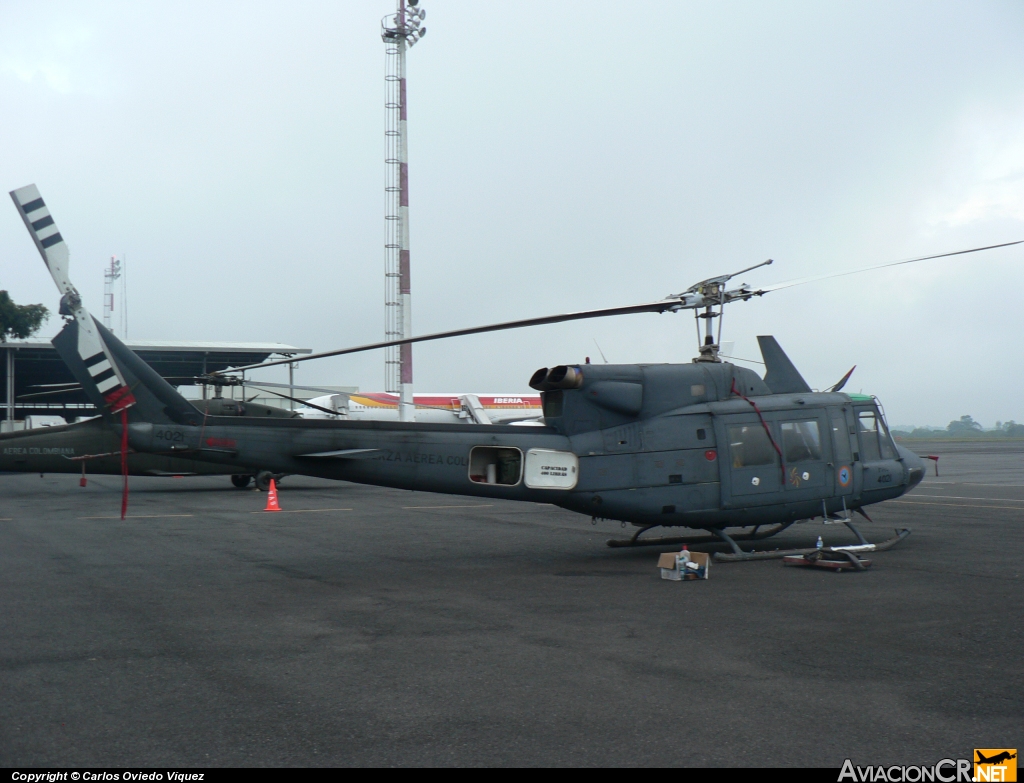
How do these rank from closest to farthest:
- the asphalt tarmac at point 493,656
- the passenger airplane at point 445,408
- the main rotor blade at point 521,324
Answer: the asphalt tarmac at point 493,656
the main rotor blade at point 521,324
the passenger airplane at point 445,408

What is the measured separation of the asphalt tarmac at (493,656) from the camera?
4.32 metres

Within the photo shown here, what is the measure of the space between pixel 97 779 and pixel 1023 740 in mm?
4593

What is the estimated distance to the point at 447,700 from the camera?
5.05m

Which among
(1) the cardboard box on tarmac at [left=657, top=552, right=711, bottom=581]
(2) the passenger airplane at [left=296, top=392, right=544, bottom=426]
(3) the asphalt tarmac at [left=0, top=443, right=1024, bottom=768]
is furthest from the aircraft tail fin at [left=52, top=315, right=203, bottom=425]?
(2) the passenger airplane at [left=296, top=392, right=544, bottom=426]

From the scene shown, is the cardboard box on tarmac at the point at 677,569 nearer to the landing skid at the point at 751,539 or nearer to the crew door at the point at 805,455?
the landing skid at the point at 751,539

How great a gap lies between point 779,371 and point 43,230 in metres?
9.83

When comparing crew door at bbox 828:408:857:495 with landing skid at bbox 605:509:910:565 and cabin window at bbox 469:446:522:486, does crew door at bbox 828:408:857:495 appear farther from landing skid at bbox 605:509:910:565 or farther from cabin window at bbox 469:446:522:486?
cabin window at bbox 469:446:522:486

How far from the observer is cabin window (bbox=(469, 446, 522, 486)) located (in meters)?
10.4

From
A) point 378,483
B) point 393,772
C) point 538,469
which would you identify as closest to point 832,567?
point 538,469

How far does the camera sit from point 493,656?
609 centimetres

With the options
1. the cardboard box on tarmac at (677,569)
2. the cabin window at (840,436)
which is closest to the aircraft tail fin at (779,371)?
the cabin window at (840,436)

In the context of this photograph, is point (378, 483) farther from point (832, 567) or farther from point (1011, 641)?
point (1011, 641)

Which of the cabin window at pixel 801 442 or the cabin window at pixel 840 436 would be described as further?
the cabin window at pixel 840 436

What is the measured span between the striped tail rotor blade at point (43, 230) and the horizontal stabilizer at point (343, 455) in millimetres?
3830
